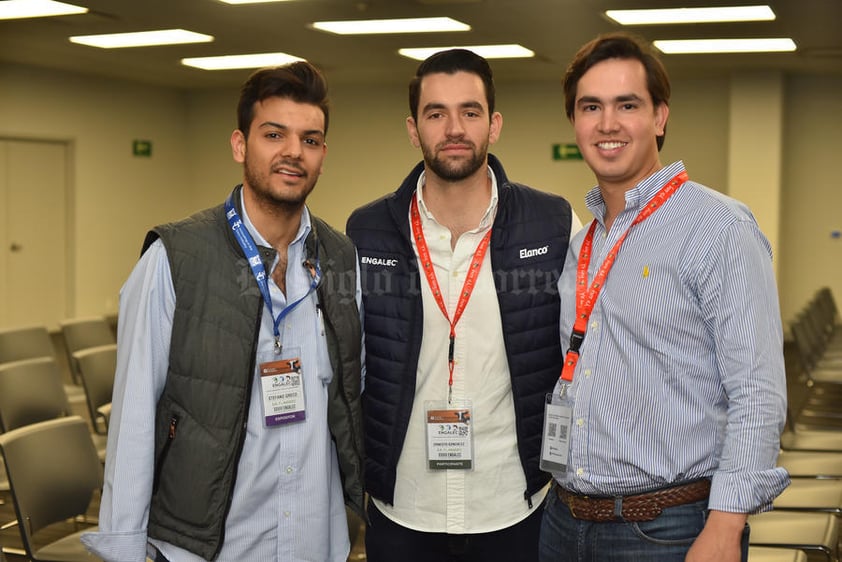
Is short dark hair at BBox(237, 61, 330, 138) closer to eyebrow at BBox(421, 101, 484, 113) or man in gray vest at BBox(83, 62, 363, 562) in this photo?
man in gray vest at BBox(83, 62, 363, 562)

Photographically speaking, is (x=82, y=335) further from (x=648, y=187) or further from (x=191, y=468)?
(x=648, y=187)

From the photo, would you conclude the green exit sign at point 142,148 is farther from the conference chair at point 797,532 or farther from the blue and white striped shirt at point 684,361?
the blue and white striped shirt at point 684,361

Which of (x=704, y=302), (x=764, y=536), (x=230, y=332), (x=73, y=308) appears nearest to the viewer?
(x=704, y=302)

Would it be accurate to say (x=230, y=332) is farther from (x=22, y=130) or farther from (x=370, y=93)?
(x=370, y=93)

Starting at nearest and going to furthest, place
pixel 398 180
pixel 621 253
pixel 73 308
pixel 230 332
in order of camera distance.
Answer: pixel 621 253 → pixel 230 332 → pixel 73 308 → pixel 398 180

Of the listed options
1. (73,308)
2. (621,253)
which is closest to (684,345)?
(621,253)

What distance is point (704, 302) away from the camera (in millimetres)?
1812

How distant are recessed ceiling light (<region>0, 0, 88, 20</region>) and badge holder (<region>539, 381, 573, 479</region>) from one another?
6549 millimetres

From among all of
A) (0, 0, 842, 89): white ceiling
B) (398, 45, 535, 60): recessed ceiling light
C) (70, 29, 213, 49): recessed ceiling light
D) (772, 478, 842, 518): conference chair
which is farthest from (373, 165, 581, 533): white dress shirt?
(398, 45, 535, 60): recessed ceiling light

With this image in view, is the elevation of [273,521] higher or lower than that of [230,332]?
lower

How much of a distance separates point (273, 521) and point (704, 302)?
113 cm

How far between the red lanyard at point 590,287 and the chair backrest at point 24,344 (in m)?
4.50

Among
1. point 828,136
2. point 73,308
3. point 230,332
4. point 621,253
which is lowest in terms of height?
point 73,308

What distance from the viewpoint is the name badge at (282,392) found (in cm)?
213
